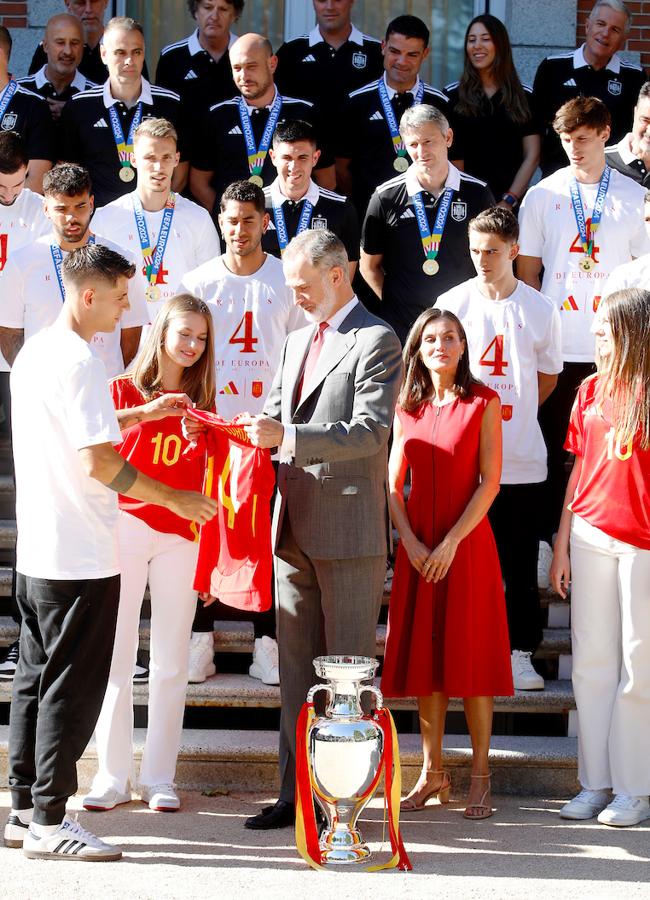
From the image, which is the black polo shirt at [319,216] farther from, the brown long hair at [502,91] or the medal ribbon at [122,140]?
the brown long hair at [502,91]

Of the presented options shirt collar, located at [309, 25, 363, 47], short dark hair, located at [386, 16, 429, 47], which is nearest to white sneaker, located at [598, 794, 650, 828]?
short dark hair, located at [386, 16, 429, 47]

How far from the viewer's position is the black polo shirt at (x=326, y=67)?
8.57 m

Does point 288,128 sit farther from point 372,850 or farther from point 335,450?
point 372,850

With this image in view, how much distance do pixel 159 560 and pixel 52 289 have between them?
5.80 ft

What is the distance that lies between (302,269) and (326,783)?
1.89 m

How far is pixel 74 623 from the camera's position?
4.65 meters

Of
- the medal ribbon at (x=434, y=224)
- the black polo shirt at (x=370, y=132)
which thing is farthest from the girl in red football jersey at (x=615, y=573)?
the black polo shirt at (x=370, y=132)

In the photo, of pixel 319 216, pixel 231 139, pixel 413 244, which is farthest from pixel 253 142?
pixel 413 244

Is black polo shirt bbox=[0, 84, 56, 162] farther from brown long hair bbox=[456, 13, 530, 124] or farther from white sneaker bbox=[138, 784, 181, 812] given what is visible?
white sneaker bbox=[138, 784, 181, 812]

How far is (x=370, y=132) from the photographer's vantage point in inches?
317

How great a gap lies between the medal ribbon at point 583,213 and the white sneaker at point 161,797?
3.57 meters

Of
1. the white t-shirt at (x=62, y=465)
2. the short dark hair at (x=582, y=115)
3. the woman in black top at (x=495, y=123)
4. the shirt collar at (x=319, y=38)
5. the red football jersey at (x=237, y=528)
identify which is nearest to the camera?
the white t-shirt at (x=62, y=465)

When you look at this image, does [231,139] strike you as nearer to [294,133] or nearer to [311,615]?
[294,133]

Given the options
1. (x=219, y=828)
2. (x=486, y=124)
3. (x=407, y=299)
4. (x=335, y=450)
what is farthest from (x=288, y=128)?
(x=219, y=828)
